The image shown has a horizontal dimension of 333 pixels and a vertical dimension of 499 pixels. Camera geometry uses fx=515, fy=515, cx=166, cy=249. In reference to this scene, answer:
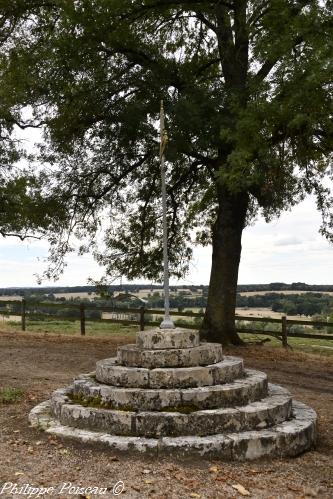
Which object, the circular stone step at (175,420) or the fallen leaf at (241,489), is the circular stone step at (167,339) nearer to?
the circular stone step at (175,420)

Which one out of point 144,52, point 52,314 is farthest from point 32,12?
point 52,314

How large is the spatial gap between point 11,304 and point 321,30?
14.0 metres

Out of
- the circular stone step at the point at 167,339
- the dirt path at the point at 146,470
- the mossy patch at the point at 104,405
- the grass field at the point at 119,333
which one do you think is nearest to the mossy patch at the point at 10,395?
the dirt path at the point at 146,470

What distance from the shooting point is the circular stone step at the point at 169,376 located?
6.38 m

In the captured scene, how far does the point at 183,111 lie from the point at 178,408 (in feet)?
26.6

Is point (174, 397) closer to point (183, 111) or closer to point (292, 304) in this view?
point (183, 111)

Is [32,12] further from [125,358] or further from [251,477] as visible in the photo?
[251,477]

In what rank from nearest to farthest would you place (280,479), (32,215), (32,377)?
(280,479) < (32,377) < (32,215)

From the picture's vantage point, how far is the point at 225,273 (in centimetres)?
1453

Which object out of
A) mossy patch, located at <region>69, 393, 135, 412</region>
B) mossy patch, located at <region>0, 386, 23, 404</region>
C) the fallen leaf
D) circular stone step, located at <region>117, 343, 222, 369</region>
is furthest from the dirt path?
circular stone step, located at <region>117, 343, 222, 369</region>

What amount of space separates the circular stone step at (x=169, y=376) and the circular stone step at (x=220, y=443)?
0.75 metres

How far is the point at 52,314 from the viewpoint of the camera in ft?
59.2

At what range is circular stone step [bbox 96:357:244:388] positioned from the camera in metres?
6.38

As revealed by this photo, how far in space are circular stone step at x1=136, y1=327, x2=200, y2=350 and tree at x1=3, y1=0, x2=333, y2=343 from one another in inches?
200
